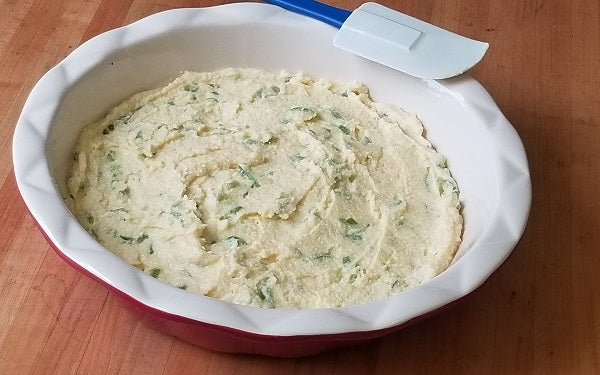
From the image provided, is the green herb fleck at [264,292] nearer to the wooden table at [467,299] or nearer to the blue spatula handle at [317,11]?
the wooden table at [467,299]

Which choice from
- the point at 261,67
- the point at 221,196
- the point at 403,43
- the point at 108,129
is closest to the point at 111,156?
the point at 108,129

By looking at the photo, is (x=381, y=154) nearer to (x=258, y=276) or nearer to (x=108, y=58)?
(x=258, y=276)

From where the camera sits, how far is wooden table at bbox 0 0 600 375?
0.86m

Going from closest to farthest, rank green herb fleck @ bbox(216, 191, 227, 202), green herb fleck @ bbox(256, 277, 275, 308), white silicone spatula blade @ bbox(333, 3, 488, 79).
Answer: green herb fleck @ bbox(256, 277, 275, 308) < green herb fleck @ bbox(216, 191, 227, 202) < white silicone spatula blade @ bbox(333, 3, 488, 79)

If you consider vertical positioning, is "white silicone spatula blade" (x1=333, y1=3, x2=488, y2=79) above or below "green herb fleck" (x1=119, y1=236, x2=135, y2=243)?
above

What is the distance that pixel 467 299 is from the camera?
0.80 m

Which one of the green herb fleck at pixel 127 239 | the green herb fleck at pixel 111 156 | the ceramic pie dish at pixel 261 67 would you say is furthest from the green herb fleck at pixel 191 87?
the green herb fleck at pixel 127 239

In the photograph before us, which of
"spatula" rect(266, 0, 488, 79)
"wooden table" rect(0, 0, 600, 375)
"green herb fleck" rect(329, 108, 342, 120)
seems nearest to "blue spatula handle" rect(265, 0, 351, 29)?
"spatula" rect(266, 0, 488, 79)

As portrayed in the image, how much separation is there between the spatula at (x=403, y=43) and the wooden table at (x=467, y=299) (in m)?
0.19

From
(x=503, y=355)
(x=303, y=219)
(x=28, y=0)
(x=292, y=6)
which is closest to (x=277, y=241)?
(x=303, y=219)

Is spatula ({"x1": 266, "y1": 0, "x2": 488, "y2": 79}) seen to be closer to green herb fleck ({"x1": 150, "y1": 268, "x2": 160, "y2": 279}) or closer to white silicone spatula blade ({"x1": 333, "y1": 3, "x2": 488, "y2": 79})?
white silicone spatula blade ({"x1": 333, "y1": 3, "x2": 488, "y2": 79})

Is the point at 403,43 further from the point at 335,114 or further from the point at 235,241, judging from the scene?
the point at 235,241

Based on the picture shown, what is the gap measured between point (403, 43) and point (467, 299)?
0.42 meters

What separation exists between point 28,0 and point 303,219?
2.27 ft
